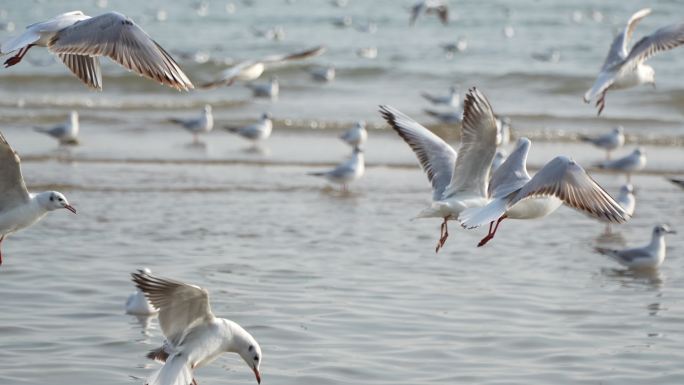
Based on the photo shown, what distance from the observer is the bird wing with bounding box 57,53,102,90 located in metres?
7.05

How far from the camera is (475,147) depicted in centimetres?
768

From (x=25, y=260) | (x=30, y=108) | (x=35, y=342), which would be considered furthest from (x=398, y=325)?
(x=30, y=108)

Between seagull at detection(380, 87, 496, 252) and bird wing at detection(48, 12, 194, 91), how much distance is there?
2.01 meters

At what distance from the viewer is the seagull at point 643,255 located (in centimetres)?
955

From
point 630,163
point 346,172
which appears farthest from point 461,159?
point 630,163

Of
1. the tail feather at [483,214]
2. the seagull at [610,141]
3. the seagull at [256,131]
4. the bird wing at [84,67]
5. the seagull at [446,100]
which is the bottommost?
the seagull at [256,131]

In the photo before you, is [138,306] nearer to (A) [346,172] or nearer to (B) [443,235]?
(B) [443,235]

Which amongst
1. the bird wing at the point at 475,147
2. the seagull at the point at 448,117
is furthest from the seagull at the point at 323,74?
the bird wing at the point at 475,147

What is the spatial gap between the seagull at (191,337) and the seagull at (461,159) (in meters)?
1.81

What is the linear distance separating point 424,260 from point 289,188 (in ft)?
12.3

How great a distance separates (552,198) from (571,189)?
0.56 meters

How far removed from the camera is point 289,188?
1291 centimetres

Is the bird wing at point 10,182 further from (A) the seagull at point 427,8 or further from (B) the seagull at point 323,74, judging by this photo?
(B) the seagull at point 323,74

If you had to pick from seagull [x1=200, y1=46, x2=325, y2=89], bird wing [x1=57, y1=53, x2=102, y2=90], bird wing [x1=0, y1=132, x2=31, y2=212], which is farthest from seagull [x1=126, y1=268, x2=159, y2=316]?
seagull [x1=200, y1=46, x2=325, y2=89]
